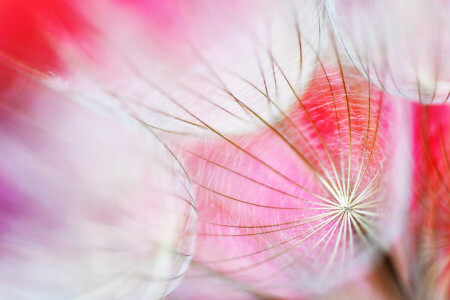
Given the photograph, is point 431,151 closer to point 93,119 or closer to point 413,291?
point 413,291

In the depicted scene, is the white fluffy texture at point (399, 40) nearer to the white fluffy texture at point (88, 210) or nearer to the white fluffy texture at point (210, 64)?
the white fluffy texture at point (210, 64)

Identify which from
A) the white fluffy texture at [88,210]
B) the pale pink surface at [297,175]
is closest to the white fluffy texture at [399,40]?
the pale pink surface at [297,175]

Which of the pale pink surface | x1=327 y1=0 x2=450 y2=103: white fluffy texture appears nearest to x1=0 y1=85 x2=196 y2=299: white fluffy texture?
the pale pink surface

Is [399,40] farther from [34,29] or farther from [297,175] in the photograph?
[34,29]

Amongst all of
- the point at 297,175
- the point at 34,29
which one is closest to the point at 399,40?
the point at 297,175

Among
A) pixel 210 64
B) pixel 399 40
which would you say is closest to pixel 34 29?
pixel 210 64

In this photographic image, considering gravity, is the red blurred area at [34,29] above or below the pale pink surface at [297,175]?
above
